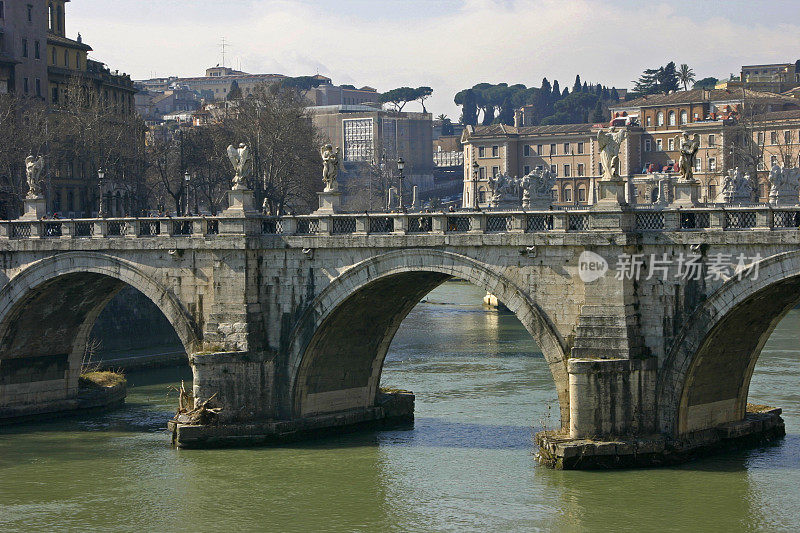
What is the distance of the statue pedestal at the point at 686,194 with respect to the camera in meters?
30.7

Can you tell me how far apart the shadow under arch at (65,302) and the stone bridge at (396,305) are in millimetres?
66

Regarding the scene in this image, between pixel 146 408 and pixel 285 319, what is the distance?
959 centimetres

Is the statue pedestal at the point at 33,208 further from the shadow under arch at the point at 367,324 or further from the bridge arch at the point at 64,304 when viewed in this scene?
the shadow under arch at the point at 367,324

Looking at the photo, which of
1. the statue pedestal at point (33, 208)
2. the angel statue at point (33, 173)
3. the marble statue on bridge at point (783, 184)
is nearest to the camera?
the marble statue on bridge at point (783, 184)

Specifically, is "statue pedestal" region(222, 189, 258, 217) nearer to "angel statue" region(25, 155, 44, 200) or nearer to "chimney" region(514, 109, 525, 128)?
"angel statue" region(25, 155, 44, 200)

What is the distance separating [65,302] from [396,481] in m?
16.1

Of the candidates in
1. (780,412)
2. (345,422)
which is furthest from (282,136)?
(780,412)

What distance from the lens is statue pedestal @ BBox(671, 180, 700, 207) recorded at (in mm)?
30734

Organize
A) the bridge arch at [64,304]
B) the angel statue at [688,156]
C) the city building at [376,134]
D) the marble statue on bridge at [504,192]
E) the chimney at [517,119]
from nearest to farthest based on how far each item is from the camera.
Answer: the angel statue at [688,156] < the bridge arch at [64,304] < the marble statue on bridge at [504,192] < the chimney at [517,119] < the city building at [376,134]

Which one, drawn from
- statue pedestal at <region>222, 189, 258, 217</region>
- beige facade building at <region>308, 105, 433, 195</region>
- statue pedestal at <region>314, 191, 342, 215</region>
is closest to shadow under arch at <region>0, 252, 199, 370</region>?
statue pedestal at <region>222, 189, 258, 217</region>

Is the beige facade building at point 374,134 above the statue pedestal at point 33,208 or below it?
above

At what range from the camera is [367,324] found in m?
38.2

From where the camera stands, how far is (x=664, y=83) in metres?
152

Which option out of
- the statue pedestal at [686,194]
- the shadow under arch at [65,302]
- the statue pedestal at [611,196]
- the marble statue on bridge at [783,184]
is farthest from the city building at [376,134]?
the statue pedestal at [686,194]
